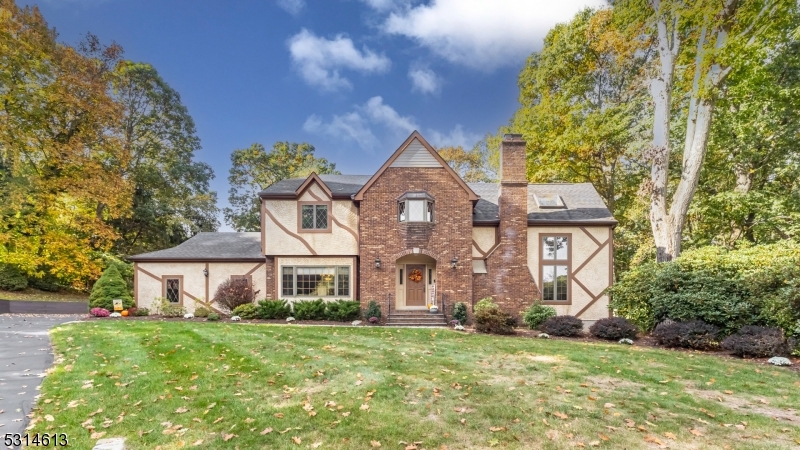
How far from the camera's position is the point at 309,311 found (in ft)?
49.4

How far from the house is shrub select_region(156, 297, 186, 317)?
0.32m

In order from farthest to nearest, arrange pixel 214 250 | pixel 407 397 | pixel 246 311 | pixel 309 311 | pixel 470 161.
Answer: pixel 470 161
pixel 214 250
pixel 309 311
pixel 246 311
pixel 407 397

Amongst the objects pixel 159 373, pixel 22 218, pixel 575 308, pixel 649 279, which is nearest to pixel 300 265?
pixel 159 373

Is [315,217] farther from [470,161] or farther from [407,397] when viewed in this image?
[470,161]

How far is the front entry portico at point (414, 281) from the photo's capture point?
16000 mm

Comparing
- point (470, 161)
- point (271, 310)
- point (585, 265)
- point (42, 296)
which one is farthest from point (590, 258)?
point (42, 296)

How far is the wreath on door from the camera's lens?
16.1 m

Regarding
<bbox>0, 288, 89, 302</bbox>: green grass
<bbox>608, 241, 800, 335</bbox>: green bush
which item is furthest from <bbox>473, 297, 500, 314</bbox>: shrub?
<bbox>0, 288, 89, 302</bbox>: green grass

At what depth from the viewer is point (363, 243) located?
15266 mm

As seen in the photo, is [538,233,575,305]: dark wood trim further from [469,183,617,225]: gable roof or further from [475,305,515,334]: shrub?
[475,305,515,334]: shrub

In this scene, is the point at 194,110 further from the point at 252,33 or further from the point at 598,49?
the point at 598,49

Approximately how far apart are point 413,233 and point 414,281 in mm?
2246

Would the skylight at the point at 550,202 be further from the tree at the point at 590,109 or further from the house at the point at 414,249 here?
the tree at the point at 590,109

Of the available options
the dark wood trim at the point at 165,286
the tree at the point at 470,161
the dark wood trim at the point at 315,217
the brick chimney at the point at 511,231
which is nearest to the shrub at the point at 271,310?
the dark wood trim at the point at 315,217
